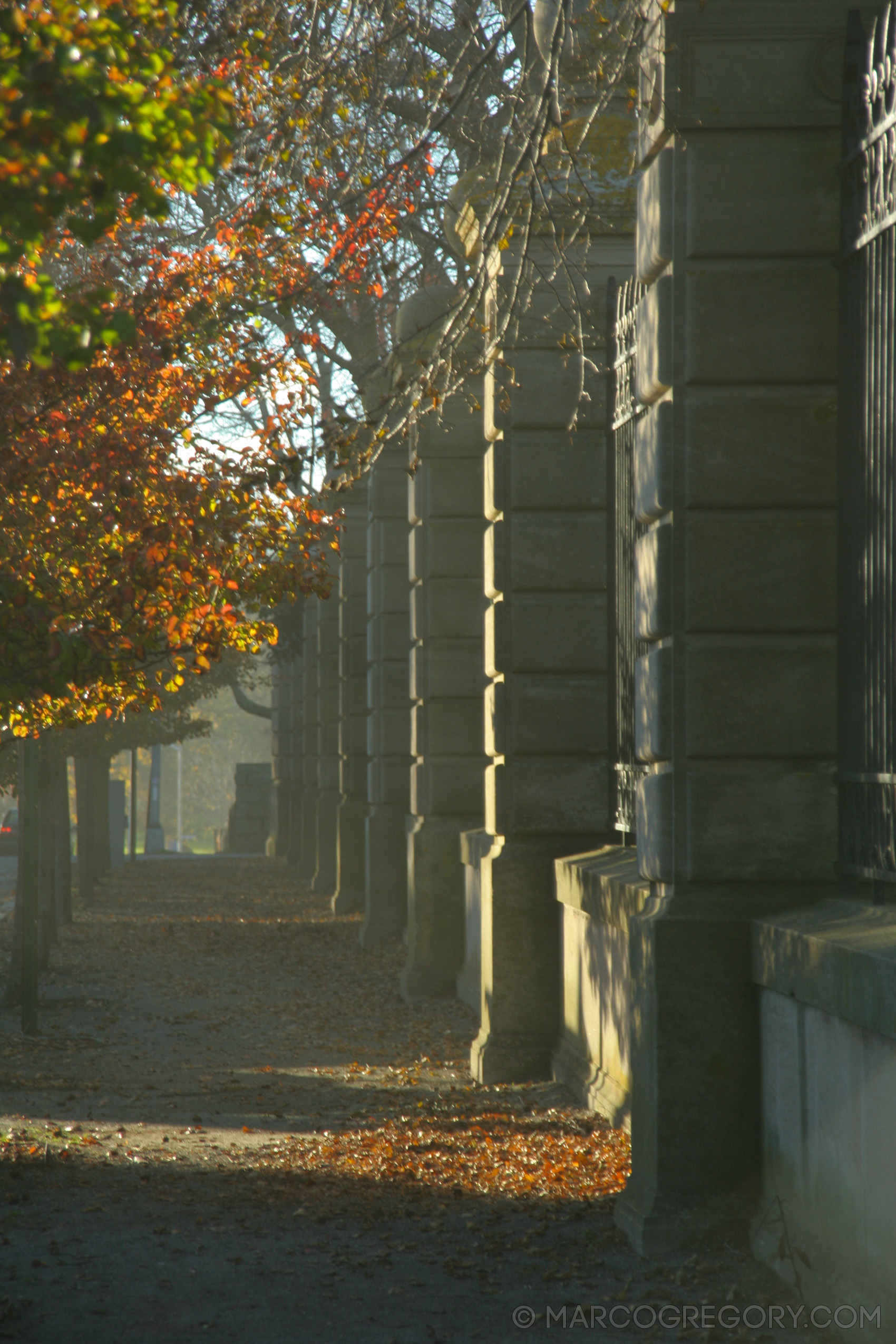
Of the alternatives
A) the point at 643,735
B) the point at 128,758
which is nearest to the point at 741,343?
the point at 643,735

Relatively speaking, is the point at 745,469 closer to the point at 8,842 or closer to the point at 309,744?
the point at 309,744

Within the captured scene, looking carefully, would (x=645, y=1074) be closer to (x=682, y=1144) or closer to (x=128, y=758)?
(x=682, y=1144)

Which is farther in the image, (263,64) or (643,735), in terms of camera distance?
(263,64)

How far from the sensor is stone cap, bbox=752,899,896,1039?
14.6 ft

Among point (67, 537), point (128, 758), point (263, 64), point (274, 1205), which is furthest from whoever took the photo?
point (128, 758)

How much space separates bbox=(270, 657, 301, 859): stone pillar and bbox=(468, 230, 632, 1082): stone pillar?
24.7m

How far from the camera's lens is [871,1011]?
4492 mm

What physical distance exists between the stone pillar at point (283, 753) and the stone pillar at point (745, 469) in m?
28.6

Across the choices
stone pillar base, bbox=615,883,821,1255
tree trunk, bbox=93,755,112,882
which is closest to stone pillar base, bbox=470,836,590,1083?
stone pillar base, bbox=615,883,821,1255

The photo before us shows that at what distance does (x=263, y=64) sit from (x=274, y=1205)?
20.2ft

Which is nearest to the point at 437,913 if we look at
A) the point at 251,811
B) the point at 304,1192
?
the point at 304,1192

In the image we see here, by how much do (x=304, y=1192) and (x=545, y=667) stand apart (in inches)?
160

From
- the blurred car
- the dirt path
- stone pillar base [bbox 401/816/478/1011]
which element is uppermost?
stone pillar base [bbox 401/816/478/1011]

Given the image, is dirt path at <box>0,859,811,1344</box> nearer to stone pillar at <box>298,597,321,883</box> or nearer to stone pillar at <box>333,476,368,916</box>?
stone pillar at <box>333,476,368,916</box>
